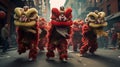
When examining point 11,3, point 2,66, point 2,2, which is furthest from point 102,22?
point 11,3

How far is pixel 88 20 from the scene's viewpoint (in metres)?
15.5

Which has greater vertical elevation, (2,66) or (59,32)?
(59,32)

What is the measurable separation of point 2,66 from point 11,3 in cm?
2106

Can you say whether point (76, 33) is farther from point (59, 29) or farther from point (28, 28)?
point (28, 28)

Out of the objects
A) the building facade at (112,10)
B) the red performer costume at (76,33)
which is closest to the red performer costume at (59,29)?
the red performer costume at (76,33)

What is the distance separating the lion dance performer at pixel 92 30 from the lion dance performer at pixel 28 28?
346 cm

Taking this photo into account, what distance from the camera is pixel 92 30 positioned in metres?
15.6

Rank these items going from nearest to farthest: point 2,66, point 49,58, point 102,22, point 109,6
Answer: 1. point 2,66
2. point 49,58
3. point 102,22
4. point 109,6

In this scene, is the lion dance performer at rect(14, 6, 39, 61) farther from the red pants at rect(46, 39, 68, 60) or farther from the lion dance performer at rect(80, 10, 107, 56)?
the lion dance performer at rect(80, 10, 107, 56)

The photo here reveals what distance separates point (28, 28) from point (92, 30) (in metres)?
4.29

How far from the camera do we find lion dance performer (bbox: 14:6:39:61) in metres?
12.9

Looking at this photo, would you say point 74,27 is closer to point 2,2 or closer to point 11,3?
point 2,2

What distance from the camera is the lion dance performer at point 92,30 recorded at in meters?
15.3

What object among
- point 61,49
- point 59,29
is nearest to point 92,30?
point 59,29
